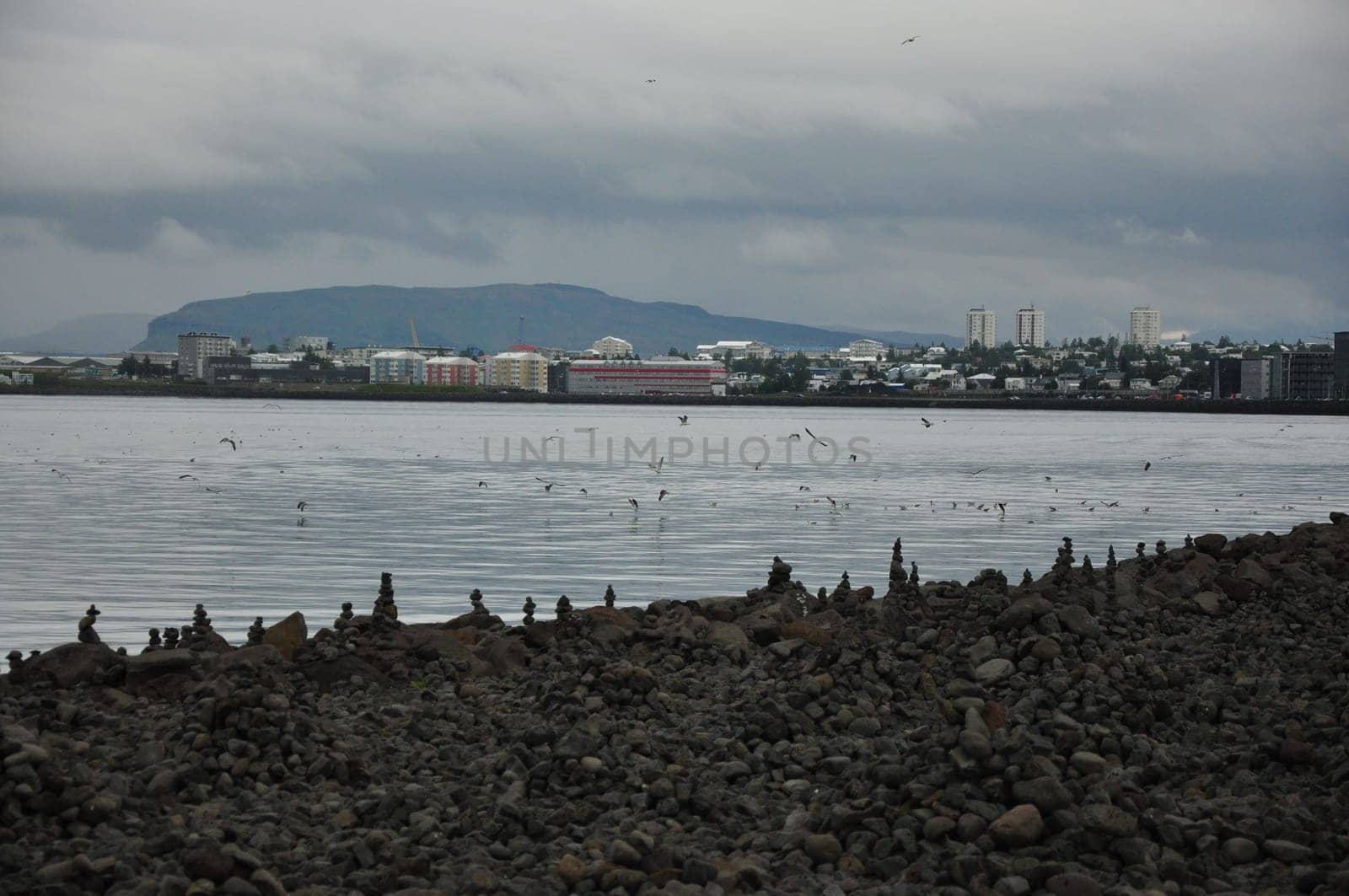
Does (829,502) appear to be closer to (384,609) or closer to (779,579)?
(779,579)

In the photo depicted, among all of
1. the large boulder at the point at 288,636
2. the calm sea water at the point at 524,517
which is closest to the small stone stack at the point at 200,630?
the large boulder at the point at 288,636

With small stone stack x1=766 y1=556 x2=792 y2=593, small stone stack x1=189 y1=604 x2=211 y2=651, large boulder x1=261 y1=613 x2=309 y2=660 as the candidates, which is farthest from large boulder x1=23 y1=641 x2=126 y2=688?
small stone stack x1=766 y1=556 x2=792 y2=593

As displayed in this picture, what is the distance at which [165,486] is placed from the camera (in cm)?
3494

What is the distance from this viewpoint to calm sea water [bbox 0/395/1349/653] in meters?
16.9

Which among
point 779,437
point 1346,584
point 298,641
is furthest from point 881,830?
point 779,437

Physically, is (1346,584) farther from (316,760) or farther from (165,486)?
(165,486)

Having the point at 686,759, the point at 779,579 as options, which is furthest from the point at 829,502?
the point at 686,759

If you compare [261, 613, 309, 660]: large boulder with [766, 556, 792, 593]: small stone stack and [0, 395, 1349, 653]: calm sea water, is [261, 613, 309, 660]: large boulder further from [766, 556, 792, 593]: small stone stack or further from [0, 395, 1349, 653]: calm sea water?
[766, 556, 792, 593]: small stone stack

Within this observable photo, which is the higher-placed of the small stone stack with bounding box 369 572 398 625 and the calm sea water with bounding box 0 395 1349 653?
the small stone stack with bounding box 369 572 398 625

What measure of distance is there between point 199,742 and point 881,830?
3581mm

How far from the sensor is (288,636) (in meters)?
10.5

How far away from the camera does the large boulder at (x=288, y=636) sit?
33.9 ft

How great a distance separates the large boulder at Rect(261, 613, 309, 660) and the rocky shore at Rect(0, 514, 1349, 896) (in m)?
0.03

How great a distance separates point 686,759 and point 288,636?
4.01 m
